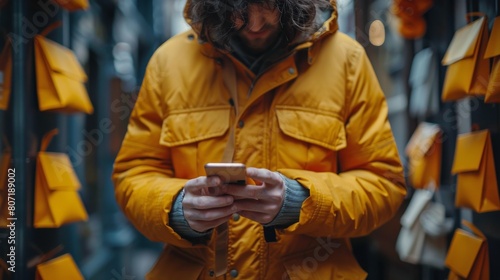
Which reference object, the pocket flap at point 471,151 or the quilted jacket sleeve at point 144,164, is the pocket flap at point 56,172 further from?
the pocket flap at point 471,151

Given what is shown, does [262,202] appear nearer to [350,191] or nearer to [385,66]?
[350,191]

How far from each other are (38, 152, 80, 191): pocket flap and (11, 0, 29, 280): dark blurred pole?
0.11 meters

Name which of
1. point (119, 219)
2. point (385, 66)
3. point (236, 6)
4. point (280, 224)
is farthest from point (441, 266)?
Result: point (119, 219)

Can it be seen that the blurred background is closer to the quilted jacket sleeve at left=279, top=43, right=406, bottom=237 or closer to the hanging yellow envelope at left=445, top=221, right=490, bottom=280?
the hanging yellow envelope at left=445, top=221, right=490, bottom=280

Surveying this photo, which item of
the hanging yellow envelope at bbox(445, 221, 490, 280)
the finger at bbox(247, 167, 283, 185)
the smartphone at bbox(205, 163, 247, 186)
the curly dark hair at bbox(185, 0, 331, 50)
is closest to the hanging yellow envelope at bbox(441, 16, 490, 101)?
the hanging yellow envelope at bbox(445, 221, 490, 280)

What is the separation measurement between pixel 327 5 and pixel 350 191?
690 mm

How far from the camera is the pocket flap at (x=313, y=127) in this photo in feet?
6.98

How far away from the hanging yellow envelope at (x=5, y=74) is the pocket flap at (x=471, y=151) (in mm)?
1968

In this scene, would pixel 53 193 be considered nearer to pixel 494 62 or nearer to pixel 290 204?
pixel 290 204

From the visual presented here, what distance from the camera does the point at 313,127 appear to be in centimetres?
214

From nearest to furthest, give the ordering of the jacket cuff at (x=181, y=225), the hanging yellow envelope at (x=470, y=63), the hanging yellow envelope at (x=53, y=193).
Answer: the jacket cuff at (x=181, y=225) → the hanging yellow envelope at (x=470, y=63) → the hanging yellow envelope at (x=53, y=193)

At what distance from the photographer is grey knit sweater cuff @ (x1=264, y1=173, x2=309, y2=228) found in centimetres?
192

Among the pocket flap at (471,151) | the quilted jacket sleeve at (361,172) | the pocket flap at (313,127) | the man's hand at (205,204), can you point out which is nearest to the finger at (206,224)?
the man's hand at (205,204)

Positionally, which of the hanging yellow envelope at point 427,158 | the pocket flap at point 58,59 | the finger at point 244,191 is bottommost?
the hanging yellow envelope at point 427,158
